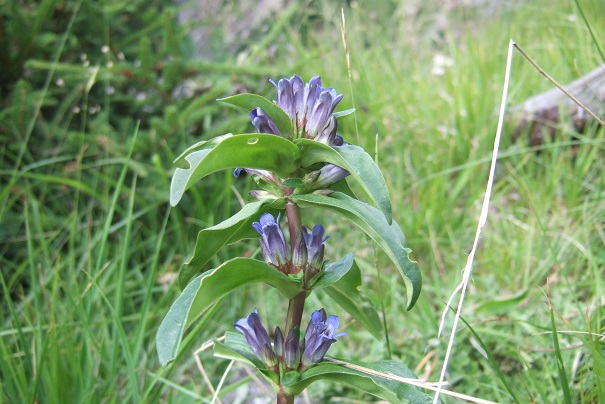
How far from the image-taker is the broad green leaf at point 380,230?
2.71ft

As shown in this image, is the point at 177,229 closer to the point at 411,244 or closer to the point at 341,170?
the point at 411,244

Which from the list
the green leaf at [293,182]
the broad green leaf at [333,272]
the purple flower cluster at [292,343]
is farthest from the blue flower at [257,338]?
the green leaf at [293,182]

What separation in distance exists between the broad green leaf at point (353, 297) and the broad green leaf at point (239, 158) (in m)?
0.25

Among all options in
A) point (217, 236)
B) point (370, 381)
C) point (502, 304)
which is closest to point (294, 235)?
point (217, 236)

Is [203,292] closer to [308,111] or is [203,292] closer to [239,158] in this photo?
[239,158]

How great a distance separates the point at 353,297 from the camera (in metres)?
1.08

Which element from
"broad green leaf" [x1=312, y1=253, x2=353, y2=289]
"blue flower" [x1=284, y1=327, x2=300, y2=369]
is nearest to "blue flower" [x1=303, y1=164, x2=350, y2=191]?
"broad green leaf" [x1=312, y1=253, x2=353, y2=289]

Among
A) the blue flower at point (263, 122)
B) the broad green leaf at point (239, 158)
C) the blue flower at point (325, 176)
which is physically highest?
the blue flower at point (263, 122)

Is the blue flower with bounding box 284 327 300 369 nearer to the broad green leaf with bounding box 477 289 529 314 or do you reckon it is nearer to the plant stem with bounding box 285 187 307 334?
the plant stem with bounding box 285 187 307 334

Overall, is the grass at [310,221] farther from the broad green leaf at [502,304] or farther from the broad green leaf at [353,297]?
the broad green leaf at [353,297]

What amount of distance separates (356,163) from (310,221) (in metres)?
1.60

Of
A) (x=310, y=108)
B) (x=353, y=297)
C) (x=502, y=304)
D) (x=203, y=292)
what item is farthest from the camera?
(x=502, y=304)

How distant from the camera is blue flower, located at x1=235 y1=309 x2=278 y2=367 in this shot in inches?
37.2

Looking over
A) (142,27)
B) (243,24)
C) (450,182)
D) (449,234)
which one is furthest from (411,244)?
(243,24)
